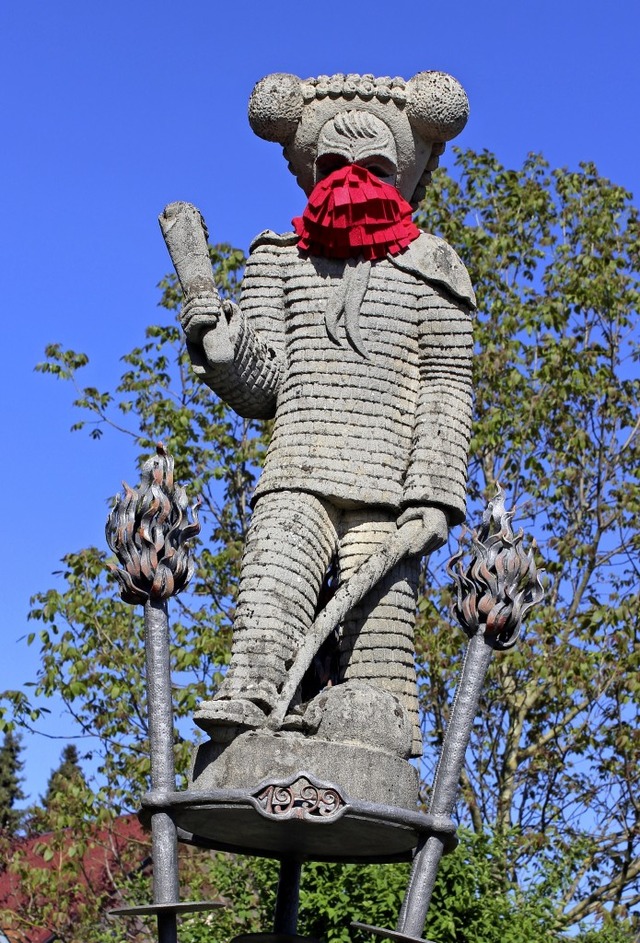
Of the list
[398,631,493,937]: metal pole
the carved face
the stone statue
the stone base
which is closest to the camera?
the stone base

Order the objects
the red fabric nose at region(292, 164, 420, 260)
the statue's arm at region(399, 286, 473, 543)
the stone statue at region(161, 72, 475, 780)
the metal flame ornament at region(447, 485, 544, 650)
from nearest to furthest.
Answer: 1. the metal flame ornament at region(447, 485, 544, 650)
2. the stone statue at region(161, 72, 475, 780)
3. the statue's arm at region(399, 286, 473, 543)
4. the red fabric nose at region(292, 164, 420, 260)

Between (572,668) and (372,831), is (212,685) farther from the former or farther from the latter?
(372,831)

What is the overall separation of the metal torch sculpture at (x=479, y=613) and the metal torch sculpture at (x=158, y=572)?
1.02m

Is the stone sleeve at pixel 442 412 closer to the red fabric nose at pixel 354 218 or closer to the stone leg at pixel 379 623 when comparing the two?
the stone leg at pixel 379 623

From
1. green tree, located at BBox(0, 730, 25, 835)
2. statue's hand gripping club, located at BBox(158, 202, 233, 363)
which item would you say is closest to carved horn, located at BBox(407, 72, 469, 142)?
statue's hand gripping club, located at BBox(158, 202, 233, 363)

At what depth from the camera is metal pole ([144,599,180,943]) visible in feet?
21.1

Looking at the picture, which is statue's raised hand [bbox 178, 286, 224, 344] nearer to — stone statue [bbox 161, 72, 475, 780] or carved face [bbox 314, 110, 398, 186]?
stone statue [bbox 161, 72, 475, 780]

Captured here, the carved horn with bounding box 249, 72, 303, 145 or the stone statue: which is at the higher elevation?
the carved horn with bounding box 249, 72, 303, 145

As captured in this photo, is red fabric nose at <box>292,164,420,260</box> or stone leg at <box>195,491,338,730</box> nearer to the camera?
stone leg at <box>195,491,338,730</box>

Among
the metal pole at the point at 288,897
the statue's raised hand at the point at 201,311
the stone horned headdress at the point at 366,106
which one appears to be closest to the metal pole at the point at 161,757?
the metal pole at the point at 288,897

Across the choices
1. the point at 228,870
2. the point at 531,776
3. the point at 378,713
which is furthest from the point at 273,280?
the point at 531,776

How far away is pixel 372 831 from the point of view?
6465mm

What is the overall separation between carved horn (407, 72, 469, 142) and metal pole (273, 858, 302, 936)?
334 centimetres

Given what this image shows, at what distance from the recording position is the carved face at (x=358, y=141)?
7430 millimetres
